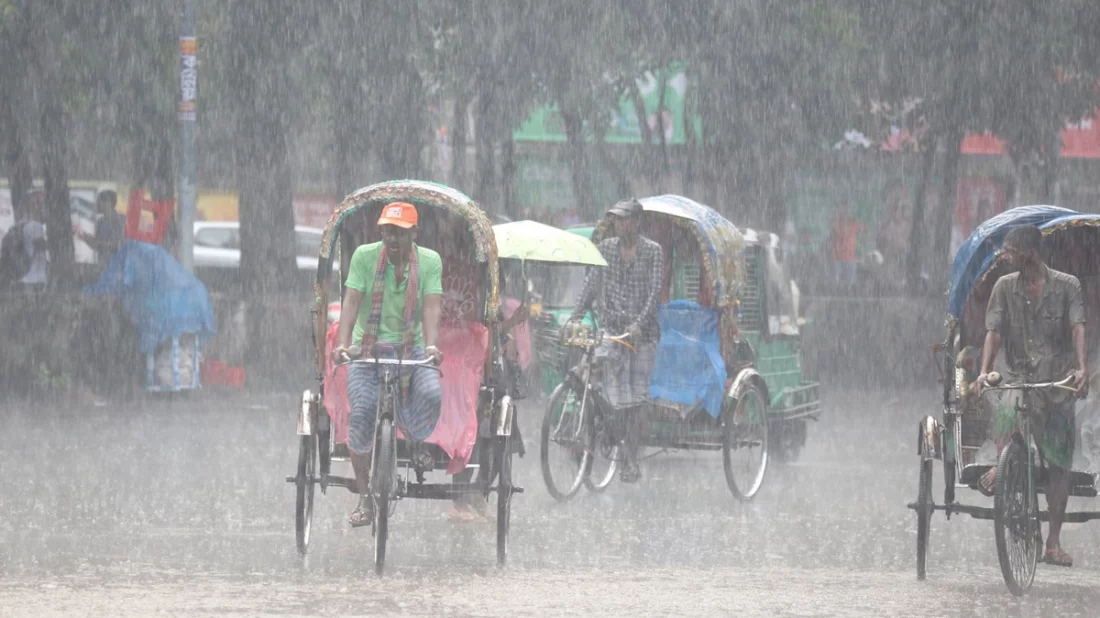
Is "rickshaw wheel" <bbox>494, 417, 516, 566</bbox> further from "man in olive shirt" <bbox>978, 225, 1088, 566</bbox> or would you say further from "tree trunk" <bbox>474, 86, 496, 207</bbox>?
"tree trunk" <bbox>474, 86, 496, 207</bbox>

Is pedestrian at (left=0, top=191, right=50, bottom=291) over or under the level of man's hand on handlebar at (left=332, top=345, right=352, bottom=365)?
over

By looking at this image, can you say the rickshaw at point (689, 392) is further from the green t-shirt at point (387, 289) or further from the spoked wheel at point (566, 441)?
the green t-shirt at point (387, 289)

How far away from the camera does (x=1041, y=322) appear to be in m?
9.09

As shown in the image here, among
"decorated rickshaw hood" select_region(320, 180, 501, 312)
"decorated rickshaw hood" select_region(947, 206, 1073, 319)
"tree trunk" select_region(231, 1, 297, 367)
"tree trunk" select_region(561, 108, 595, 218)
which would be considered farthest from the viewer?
"tree trunk" select_region(561, 108, 595, 218)

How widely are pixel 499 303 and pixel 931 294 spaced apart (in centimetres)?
1841

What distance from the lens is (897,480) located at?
45.6 ft

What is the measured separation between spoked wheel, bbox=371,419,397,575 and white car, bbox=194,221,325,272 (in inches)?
1070

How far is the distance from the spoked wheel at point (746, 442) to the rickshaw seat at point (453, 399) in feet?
8.49

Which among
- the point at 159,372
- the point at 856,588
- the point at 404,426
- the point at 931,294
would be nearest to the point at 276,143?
the point at 159,372

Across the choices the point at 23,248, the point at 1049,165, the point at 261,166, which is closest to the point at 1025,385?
the point at 23,248

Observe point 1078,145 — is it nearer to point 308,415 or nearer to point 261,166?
point 261,166

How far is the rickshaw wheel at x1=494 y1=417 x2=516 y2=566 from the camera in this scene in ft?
31.3

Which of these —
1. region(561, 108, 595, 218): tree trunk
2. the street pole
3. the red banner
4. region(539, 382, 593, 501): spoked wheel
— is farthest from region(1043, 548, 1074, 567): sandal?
the red banner

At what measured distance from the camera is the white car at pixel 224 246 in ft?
121
